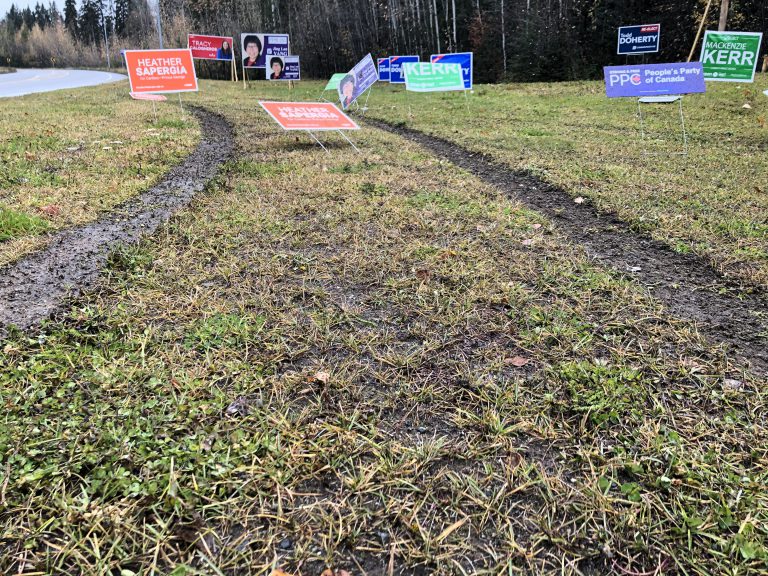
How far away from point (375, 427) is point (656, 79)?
7967mm

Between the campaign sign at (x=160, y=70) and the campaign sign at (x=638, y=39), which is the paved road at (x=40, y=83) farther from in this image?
the campaign sign at (x=638, y=39)

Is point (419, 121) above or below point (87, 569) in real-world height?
above

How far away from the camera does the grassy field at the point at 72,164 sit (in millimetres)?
3981

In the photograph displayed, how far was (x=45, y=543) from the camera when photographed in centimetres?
143

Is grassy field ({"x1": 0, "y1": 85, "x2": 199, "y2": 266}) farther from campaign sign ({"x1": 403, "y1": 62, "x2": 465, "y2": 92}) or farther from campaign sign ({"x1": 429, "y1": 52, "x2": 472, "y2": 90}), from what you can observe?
campaign sign ({"x1": 429, "y1": 52, "x2": 472, "y2": 90})

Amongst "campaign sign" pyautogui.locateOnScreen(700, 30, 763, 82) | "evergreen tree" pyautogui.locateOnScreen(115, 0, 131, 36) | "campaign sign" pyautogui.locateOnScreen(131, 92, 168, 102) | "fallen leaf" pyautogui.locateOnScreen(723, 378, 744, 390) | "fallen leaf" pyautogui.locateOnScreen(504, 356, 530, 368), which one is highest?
"evergreen tree" pyautogui.locateOnScreen(115, 0, 131, 36)

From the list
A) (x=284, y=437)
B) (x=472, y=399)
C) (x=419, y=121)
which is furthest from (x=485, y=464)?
(x=419, y=121)

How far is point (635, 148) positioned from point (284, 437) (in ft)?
26.5

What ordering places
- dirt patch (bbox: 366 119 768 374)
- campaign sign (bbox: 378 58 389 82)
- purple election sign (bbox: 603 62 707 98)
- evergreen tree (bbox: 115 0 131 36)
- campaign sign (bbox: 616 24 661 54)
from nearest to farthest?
1. dirt patch (bbox: 366 119 768 374)
2. purple election sign (bbox: 603 62 707 98)
3. campaign sign (bbox: 616 24 661 54)
4. campaign sign (bbox: 378 58 389 82)
5. evergreen tree (bbox: 115 0 131 36)

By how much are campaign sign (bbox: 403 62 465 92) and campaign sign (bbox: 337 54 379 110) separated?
47.6 inches

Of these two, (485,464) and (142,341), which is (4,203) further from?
(485,464)

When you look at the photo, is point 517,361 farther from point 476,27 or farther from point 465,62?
point 476,27

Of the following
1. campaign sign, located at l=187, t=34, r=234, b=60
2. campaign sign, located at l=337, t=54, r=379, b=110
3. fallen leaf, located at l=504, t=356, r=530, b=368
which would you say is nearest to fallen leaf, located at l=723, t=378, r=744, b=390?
fallen leaf, located at l=504, t=356, r=530, b=368

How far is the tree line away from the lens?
69.9 ft
